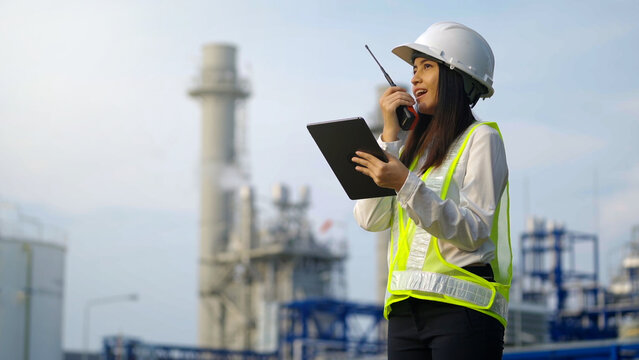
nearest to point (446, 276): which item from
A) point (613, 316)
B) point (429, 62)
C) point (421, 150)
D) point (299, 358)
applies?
point (421, 150)

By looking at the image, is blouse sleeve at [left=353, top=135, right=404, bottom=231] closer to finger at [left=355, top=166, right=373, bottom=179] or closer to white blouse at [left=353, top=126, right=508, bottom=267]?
white blouse at [left=353, top=126, right=508, bottom=267]

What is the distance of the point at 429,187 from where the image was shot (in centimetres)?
314

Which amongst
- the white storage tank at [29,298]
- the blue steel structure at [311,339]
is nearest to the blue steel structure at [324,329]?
the blue steel structure at [311,339]

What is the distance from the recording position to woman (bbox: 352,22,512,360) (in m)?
2.96

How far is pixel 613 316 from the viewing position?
40375mm

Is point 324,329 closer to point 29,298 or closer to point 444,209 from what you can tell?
point 29,298

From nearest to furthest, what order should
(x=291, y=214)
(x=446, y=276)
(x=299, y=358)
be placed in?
(x=446, y=276) → (x=299, y=358) → (x=291, y=214)

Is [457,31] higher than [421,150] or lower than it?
higher

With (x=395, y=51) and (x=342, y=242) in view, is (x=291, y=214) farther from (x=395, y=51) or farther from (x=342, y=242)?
(x=395, y=51)

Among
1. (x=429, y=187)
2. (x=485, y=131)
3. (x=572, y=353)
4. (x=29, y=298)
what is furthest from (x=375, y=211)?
(x=29, y=298)

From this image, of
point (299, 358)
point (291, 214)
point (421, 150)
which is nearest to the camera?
point (421, 150)

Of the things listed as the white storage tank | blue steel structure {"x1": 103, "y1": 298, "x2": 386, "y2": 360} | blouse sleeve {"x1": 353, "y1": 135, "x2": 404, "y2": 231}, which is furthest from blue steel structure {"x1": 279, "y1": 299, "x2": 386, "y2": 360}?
blouse sleeve {"x1": 353, "y1": 135, "x2": 404, "y2": 231}

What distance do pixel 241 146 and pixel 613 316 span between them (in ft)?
58.5

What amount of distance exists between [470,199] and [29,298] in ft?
76.5
